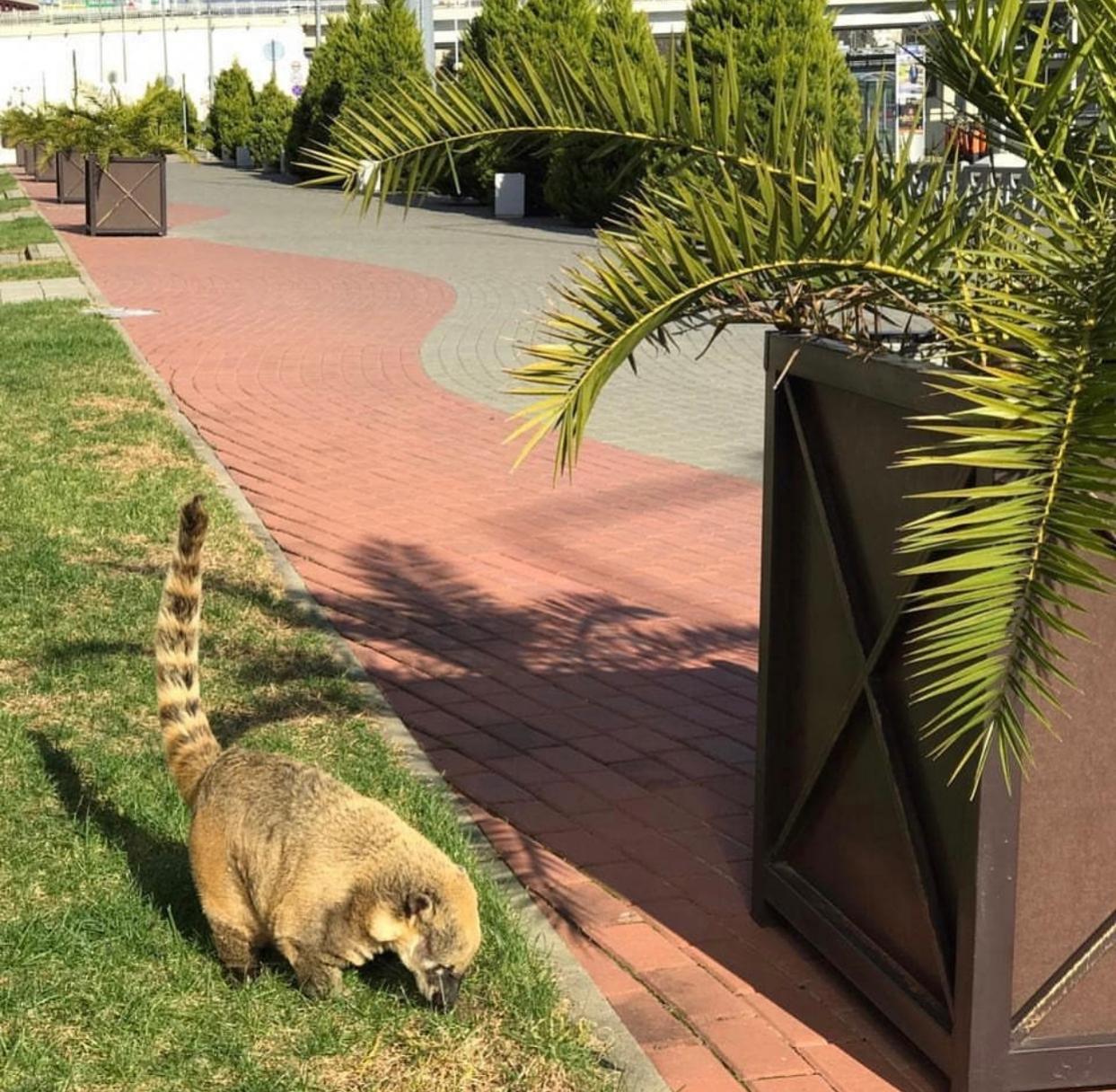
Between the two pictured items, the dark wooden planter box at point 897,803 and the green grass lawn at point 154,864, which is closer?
the dark wooden planter box at point 897,803

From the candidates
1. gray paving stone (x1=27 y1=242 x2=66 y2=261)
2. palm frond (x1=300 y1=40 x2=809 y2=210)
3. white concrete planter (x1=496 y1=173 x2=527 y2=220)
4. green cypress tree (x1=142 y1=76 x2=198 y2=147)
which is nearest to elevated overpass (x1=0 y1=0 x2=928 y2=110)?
white concrete planter (x1=496 y1=173 x2=527 y2=220)

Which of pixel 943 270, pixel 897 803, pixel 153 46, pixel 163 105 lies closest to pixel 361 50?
pixel 163 105

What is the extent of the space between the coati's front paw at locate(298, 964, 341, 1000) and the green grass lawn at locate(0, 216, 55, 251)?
830 inches

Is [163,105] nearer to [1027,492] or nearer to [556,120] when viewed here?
[556,120]

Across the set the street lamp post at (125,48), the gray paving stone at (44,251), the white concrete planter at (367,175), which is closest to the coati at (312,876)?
the white concrete planter at (367,175)

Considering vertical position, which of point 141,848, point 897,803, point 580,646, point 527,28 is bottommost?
point 580,646

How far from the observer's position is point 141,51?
305 feet

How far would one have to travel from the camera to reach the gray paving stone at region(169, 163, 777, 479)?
11023 mm

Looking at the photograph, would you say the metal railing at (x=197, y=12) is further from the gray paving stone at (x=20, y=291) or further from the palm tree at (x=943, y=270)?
the palm tree at (x=943, y=270)

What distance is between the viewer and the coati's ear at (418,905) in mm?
3471

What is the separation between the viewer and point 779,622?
416cm

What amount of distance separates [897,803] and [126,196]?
23.4m

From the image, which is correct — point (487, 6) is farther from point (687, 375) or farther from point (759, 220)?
point (759, 220)

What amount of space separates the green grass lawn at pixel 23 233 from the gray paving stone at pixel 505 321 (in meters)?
2.19
